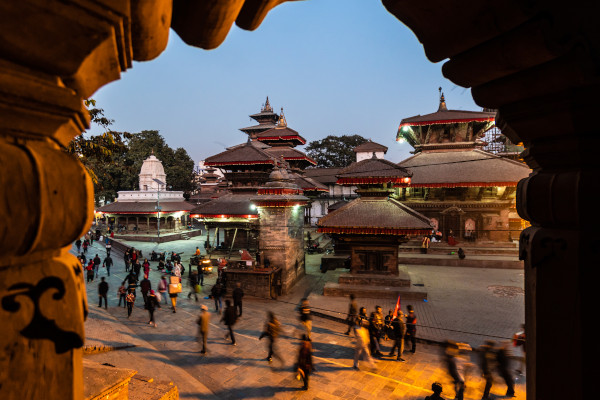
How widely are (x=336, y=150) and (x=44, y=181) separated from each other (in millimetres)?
59525

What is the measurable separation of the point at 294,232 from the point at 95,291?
962 centimetres

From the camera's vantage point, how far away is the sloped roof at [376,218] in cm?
1269

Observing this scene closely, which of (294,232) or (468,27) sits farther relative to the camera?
(294,232)

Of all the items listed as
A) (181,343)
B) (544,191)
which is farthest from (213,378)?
(544,191)

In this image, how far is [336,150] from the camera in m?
59.3

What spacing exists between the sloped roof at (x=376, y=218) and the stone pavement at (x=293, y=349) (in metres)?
3.13

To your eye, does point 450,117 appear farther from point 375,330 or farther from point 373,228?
point 375,330

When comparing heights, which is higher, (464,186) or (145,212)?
(464,186)

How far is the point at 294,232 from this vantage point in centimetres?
1579

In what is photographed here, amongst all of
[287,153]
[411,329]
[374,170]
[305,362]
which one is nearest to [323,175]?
[287,153]

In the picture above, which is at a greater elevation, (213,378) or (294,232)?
(294,232)

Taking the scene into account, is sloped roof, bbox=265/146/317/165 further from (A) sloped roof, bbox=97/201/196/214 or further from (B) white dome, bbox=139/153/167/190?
(B) white dome, bbox=139/153/167/190

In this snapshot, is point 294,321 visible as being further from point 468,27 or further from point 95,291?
point 468,27

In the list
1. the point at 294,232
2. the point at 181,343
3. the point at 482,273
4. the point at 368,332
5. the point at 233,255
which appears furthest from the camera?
the point at 233,255
